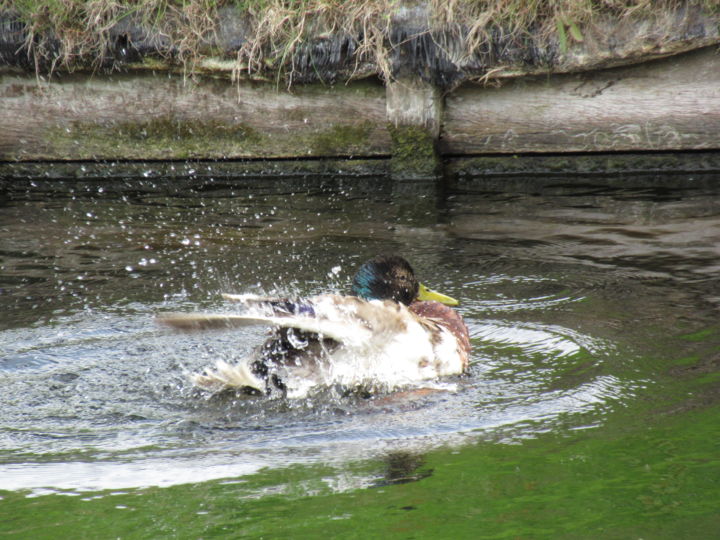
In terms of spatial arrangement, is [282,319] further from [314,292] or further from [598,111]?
[598,111]

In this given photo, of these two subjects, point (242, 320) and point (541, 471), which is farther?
point (242, 320)

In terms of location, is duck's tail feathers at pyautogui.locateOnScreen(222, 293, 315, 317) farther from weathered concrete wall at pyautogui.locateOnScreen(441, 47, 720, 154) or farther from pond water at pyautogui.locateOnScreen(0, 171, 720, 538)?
weathered concrete wall at pyautogui.locateOnScreen(441, 47, 720, 154)

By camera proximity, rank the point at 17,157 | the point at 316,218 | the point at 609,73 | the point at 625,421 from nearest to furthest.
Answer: the point at 625,421, the point at 316,218, the point at 609,73, the point at 17,157

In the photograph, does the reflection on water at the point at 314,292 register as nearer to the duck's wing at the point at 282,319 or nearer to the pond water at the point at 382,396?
the pond water at the point at 382,396

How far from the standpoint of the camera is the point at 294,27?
6.80m

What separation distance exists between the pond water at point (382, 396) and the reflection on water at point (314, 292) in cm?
2

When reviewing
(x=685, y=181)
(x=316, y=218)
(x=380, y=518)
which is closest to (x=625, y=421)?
(x=380, y=518)

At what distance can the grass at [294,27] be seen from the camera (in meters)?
6.50

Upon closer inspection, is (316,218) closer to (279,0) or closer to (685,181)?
(279,0)

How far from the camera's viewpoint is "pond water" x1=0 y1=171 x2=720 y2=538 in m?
2.34

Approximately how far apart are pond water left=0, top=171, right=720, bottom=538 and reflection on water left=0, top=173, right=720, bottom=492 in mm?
16

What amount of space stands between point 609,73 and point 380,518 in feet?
17.5

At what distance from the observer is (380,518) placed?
2.26 metres

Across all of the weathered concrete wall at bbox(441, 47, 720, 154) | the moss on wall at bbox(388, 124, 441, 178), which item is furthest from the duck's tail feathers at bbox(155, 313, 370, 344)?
the weathered concrete wall at bbox(441, 47, 720, 154)
